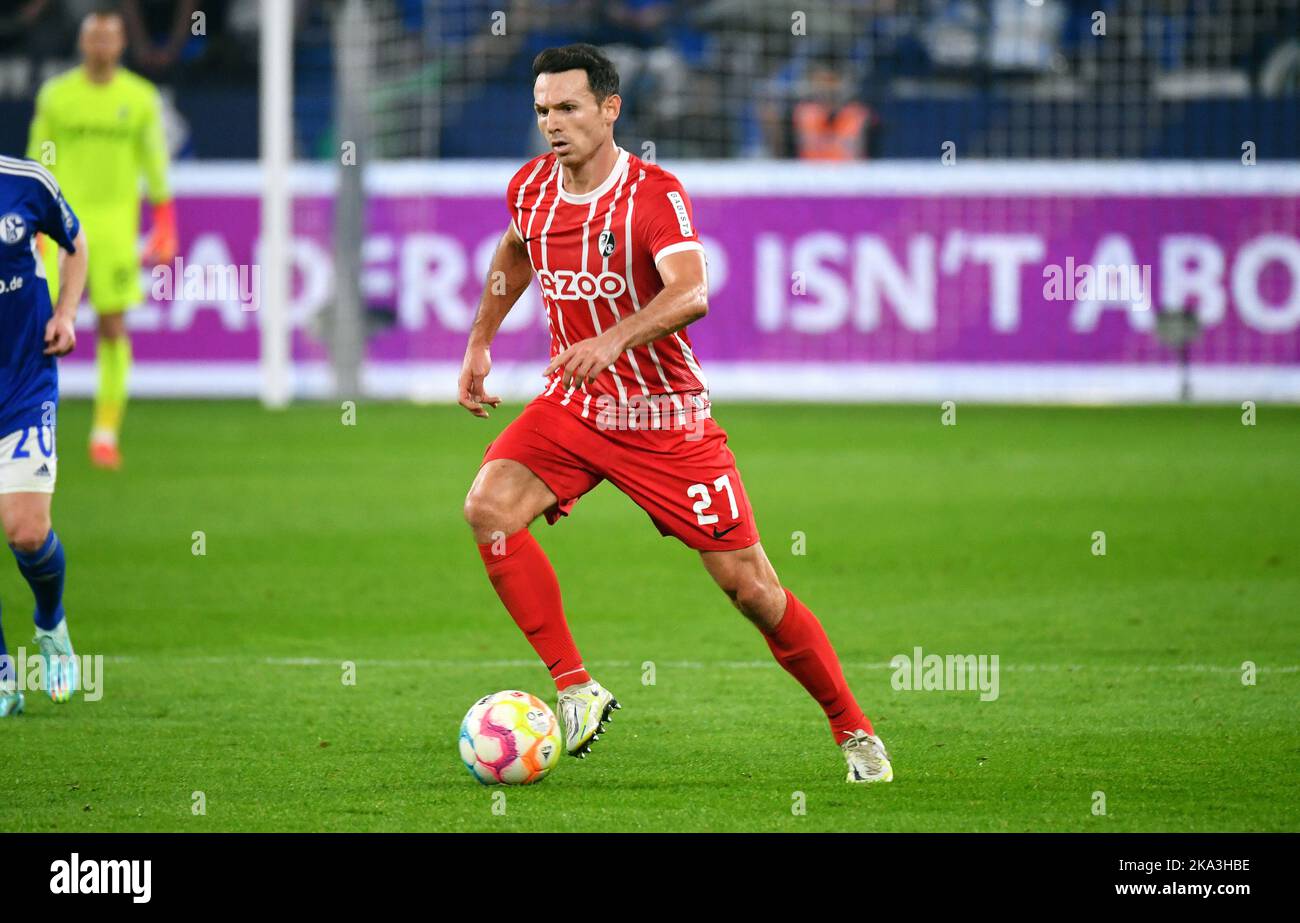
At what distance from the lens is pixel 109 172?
13.1 metres

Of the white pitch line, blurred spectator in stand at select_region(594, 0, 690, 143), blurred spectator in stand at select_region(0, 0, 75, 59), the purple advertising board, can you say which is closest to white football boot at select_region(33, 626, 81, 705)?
the white pitch line

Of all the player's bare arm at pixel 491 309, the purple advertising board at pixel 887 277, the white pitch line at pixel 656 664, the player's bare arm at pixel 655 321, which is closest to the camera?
the player's bare arm at pixel 655 321

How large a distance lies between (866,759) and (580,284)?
4.91 ft

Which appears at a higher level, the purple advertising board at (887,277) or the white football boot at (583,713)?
the purple advertising board at (887,277)

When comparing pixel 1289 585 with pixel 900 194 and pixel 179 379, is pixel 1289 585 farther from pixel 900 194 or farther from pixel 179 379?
pixel 179 379

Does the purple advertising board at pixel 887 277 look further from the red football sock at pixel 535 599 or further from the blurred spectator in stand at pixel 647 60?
the red football sock at pixel 535 599

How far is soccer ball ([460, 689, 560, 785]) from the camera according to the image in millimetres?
5438

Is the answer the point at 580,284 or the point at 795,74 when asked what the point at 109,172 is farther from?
the point at 795,74

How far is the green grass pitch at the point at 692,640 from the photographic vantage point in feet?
17.4

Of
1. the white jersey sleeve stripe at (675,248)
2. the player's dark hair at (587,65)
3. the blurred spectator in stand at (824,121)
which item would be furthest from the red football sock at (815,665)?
the blurred spectator in stand at (824,121)

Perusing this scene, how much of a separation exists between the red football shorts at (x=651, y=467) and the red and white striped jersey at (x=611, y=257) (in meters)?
0.08

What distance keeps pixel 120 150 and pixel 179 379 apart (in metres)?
6.38
